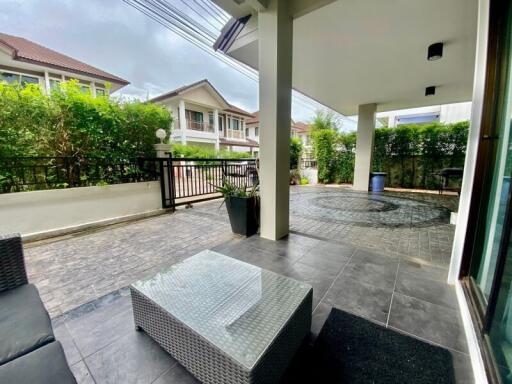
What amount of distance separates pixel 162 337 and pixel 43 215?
3047 millimetres

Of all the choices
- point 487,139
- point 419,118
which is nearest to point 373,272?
point 487,139

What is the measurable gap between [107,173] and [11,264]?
2.92m

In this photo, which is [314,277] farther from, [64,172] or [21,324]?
[64,172]

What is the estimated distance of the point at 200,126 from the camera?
14688 millimetres

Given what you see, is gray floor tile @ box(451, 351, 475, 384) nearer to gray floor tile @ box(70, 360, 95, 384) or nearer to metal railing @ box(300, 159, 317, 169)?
gray floor tile @ box(70, 360, 95, 384)

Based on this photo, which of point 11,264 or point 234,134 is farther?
point 234,134

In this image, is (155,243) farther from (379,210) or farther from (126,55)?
(126,55)

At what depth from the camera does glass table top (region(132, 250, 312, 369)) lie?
98 cm

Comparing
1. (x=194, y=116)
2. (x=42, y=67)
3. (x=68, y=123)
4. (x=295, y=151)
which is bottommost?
(x=295, y=151)

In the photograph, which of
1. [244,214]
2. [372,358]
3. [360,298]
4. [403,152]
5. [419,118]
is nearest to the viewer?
[372,358]

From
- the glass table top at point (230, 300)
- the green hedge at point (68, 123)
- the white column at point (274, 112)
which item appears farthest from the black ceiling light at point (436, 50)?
the green hedge at point (68, 123)

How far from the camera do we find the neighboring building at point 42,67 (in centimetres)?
793

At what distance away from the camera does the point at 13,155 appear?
2.93 meters

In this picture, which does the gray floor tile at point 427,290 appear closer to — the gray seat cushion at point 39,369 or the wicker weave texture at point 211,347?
the wicker weave texture at point 211,347
